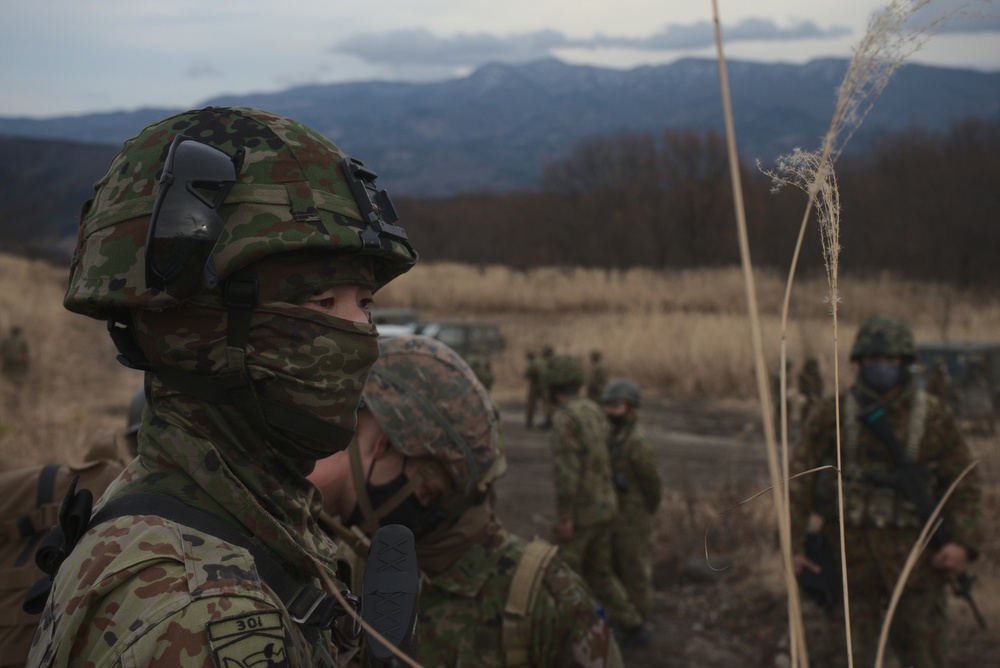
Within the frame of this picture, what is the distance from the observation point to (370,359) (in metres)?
1.48

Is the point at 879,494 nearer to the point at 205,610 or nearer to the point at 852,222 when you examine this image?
the point at 205,610

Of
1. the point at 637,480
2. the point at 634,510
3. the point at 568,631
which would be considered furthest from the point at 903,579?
the point at 637,480

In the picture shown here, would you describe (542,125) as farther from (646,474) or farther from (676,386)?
(646,474)

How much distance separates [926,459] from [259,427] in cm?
413

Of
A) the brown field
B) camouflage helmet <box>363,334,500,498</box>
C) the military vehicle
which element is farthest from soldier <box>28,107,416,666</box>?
the military vehicle

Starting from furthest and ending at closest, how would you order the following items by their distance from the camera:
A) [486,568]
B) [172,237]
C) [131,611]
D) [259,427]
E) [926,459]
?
[926,459] → [486,568] → [259,427] → [172,237] → [131,611]

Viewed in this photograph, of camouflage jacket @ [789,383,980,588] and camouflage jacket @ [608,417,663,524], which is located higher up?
camouflage jacket @ [789,383,980,588]

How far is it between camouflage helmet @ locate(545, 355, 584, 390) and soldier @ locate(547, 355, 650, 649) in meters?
0.50

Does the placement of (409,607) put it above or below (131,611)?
below

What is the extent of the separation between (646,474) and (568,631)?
4.40m

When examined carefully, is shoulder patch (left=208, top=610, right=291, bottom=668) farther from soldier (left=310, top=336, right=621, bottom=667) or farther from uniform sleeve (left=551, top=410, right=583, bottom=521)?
uniform sleeve (left=551, top=410, right=583, bottom=521)

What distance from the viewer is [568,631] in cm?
243

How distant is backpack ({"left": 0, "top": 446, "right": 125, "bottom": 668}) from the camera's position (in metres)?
2.24

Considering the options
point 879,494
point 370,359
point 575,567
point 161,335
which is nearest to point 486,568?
point 370,359
